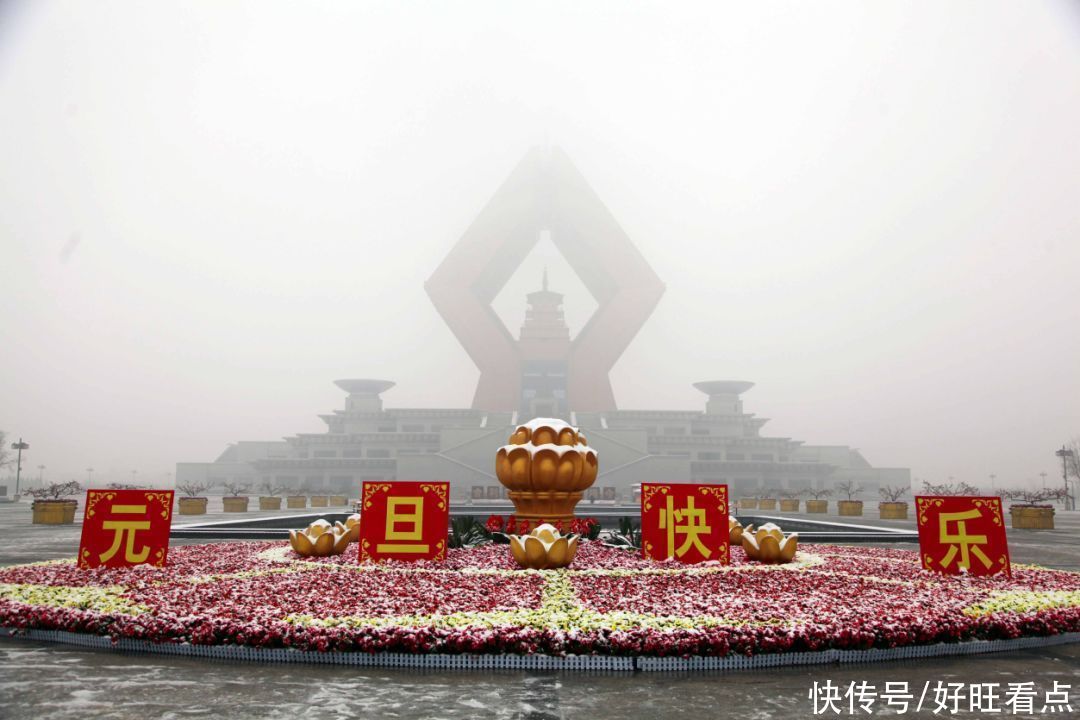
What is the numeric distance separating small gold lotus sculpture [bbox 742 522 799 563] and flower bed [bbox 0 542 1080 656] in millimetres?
533

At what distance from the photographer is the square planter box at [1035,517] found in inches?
714

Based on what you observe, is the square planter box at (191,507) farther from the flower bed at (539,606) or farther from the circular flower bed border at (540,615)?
the circular flower bed border at (540,615)

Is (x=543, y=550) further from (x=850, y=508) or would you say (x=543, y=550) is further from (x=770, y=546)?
(x=850, y=508)

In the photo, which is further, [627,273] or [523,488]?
[627,273]

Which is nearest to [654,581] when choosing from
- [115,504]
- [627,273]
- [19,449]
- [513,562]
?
[513,562]

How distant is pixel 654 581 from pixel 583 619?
2.17 m

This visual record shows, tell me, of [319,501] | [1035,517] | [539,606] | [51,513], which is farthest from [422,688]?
[319,501]

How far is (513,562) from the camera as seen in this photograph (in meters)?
7.92

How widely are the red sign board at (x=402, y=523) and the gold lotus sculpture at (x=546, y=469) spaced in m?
1.34

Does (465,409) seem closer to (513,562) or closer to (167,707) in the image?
(513,562)

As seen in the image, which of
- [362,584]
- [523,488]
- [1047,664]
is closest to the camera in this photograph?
[1047,664]

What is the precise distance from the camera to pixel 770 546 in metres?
8.32

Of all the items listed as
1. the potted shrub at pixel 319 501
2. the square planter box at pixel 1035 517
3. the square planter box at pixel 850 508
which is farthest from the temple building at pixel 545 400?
the square planter box at pixel 1035 517

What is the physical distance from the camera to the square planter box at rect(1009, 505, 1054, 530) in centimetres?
1812
